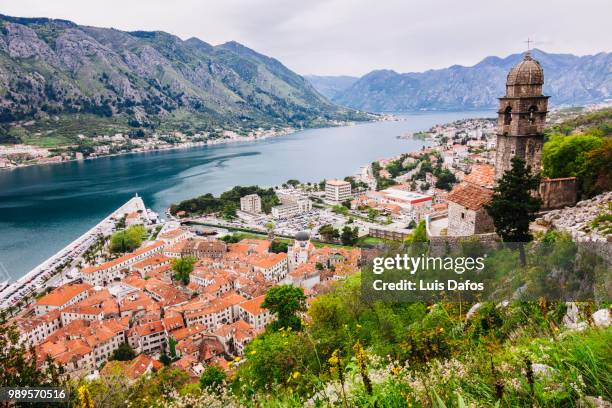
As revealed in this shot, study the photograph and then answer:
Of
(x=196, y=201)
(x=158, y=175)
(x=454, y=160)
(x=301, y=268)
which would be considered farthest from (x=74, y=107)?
(x=301, y=268)

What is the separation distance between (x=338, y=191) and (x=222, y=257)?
74.3 ft

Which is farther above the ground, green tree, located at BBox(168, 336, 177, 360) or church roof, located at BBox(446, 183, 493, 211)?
church roof, located at BBox(446, 183, 493, 211)

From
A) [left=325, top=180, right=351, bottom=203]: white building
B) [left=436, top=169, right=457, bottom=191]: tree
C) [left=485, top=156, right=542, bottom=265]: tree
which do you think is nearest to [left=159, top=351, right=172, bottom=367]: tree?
[left=485, top=156, right=542, bottom=265]: tree

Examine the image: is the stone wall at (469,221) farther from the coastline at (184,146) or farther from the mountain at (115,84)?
the mountain at (115,84)

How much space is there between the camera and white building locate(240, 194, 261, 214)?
157 feet

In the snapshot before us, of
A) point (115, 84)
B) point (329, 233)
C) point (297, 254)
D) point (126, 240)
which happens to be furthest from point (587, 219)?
point (115, 84)

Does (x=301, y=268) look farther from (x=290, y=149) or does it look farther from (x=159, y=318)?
(x=290, y=149)

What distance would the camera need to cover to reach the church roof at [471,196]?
382 inches

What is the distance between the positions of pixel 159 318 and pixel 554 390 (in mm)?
22786

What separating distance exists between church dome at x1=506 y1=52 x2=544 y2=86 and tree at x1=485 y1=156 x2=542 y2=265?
325cm

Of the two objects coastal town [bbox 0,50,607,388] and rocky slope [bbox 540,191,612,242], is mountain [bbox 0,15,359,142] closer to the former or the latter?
coastal town [bbox 0,50,607,388]

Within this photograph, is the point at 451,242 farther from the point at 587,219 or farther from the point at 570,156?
the point at 570,156

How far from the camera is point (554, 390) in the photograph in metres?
2.12

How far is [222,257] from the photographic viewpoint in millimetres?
33844
